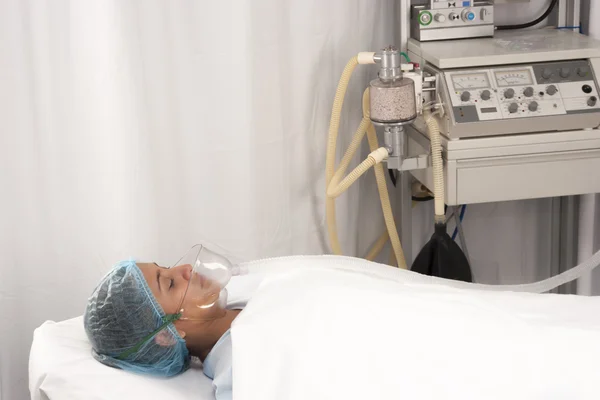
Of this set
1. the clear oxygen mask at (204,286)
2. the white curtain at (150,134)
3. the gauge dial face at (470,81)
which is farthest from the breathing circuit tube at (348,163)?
the clear oxygen mask at (204,286)

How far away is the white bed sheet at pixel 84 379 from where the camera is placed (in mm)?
1536

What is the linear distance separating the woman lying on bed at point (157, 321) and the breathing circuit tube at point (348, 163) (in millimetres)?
606

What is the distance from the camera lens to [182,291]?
5.56 feet

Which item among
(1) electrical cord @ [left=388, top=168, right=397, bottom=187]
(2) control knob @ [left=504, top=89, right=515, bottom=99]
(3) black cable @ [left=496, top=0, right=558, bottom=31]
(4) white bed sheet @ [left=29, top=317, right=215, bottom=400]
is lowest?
(4) white bed sheet @ [left=29, top=317, right=215, bottom=400]

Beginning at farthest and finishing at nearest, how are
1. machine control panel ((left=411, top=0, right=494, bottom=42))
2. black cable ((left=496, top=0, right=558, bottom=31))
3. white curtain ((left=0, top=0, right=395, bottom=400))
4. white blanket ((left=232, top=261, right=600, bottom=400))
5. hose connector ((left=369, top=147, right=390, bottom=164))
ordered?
black cable ((left=496, top=0, right=558, bottom=31))
machine control panel ((left=411, top=0, right=494, bottom=42))
hose connector ((left=369, top=147, right=390, bottom=164))
white curtain ((left=0, top=0, right=395, bottom=400))
white blanket ((left=232, top=261, right=600, bottom=400))

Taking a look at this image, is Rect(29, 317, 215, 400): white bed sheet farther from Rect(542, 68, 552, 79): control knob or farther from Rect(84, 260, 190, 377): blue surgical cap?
Rect(542, 68, 552, 79): control knob

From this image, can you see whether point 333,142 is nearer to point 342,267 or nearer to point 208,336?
point 342,267

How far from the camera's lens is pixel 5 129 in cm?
199

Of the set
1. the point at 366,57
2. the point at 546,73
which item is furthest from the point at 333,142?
the point at 546,73

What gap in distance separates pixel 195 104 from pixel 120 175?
0.28 m

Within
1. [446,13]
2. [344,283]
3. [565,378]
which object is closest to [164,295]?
[344,283]

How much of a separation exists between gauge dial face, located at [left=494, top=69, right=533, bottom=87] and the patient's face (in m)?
0.94

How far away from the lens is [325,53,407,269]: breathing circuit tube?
7.06 ft

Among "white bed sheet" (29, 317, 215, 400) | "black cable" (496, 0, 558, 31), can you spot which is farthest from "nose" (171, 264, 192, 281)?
"black cable" (496, 0, 558, 31)
